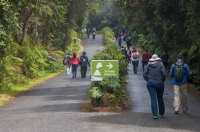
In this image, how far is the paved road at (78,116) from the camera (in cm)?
1214

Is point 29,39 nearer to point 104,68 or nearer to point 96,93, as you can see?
point 104,68

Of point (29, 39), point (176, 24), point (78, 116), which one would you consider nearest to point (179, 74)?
point (78, 116)

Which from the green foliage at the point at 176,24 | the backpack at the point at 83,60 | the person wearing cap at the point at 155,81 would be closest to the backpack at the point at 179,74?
the person wearing cap at the point at 155,81

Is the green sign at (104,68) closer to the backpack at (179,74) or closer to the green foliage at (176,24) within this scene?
the backpack at (179,74)

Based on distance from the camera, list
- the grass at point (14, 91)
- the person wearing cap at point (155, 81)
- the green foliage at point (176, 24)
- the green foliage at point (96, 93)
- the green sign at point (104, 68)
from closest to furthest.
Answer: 1. the person wearing cap at point (155, 81)
2. the green foliage at point (96, 93)
3. the green sign at point (104, 68)
4. the grass at point (14, 91)
5. the green foliage at point (176, 24)

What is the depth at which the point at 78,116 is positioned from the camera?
14.1 metres

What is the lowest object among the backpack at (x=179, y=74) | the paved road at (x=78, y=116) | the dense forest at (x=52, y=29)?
the paved road at (x=78, y=116)

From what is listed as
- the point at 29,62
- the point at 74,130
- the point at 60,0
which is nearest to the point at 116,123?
the point at 74,130

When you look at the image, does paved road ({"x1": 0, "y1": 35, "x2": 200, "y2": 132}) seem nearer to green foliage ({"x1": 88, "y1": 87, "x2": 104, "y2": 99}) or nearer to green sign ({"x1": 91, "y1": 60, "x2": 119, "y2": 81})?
green foliage ({"x1": 88, "y1": 87, "x2": 104, "y2": 99})

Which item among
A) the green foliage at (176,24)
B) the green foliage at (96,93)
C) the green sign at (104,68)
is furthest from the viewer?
the green foliage at (176,24)

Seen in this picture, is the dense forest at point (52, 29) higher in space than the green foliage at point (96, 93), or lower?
higher

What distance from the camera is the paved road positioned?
12.1 m

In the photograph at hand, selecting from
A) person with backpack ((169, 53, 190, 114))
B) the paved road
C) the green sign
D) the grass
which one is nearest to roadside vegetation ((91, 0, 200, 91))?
the paved road

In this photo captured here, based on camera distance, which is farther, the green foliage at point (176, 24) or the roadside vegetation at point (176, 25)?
the roadside vegetation at point (176, 25)
